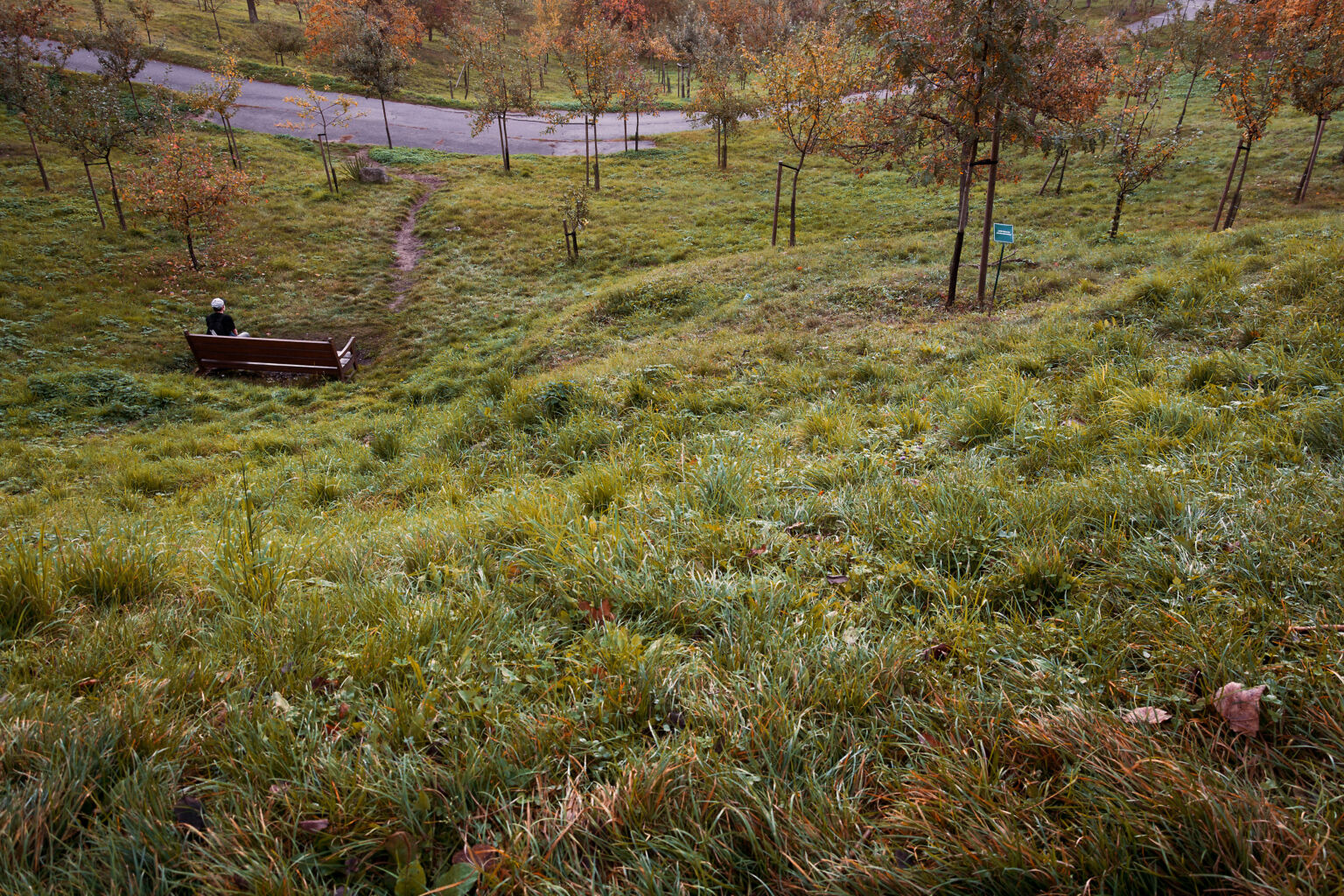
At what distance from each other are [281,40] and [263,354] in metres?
32.7

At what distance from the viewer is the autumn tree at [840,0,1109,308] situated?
26.6ft

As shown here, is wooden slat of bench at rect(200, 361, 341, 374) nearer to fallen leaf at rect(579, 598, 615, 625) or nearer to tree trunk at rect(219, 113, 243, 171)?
fallen leaf at rect(579, 598, 615, 625)

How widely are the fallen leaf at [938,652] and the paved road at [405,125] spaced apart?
3166cm

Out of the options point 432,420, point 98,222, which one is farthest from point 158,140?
point 432,420

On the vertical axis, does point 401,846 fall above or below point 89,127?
below

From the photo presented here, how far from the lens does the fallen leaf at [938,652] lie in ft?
7.20

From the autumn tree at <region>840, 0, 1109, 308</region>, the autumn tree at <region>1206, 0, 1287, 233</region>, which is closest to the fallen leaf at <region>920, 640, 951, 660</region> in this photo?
the autumn tree at <region>840, 0, 1109, 308</region>

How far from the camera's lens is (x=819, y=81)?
16.9 metres

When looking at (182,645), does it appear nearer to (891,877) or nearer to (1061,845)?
(891,877)

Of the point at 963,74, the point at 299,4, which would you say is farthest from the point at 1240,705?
the point at 299,4

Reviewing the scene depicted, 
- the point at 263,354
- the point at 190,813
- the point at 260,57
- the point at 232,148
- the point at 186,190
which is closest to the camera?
the point at 190,813

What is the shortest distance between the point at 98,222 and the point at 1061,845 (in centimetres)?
2395

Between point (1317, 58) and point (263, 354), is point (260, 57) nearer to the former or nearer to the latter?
point (263, 354)

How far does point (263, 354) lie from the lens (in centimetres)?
Result: 1203
